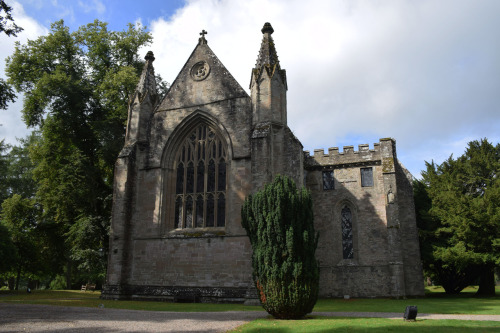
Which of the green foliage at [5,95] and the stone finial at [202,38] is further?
the stone finial at [202,38]

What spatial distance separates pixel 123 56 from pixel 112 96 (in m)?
4.84

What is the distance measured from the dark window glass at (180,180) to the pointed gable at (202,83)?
353cm

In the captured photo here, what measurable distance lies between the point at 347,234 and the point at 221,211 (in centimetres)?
904

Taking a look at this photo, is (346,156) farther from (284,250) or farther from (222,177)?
(284,250)

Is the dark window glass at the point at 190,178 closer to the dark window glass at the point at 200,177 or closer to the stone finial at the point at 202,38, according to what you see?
the dark window glass at the point at 200,177

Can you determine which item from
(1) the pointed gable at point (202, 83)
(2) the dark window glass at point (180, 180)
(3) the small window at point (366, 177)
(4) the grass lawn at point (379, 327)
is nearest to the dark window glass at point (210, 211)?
(2) the dark window glass at point (180, 180)

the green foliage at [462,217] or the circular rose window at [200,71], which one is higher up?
the circular rose window at [200,71]

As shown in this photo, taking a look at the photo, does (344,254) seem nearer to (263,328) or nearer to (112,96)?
(263,328)

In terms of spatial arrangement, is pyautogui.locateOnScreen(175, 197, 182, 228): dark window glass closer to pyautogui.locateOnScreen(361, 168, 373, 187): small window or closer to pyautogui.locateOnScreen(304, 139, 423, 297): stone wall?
pyautogui.locateOnScreen(304, 139, 423, 297): stone wall

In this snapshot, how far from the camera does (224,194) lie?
20.2 m

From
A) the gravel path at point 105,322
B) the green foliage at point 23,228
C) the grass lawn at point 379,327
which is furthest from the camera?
the green foliage at point 23,228

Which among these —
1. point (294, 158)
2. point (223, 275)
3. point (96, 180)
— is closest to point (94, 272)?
point (96, 180)

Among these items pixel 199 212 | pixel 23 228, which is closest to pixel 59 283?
pixel 23 228

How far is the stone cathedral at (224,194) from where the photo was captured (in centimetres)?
1888
